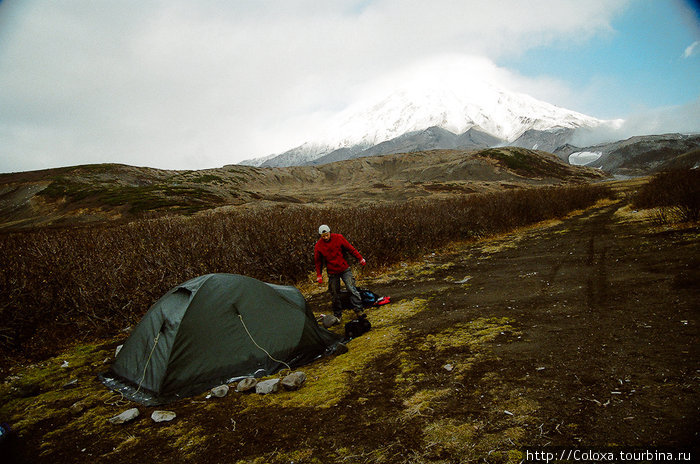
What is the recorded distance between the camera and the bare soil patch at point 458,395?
3.21 meters

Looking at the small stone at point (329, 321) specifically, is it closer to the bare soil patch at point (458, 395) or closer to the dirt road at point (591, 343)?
the bare soil patch at point (458, 395)

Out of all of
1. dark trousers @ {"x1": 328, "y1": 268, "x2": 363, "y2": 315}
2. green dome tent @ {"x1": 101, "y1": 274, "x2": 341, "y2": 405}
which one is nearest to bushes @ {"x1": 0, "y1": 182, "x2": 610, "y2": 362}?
green dome tent @ {"x1": 101, "y1": 274, "x2": 341, "y2": 405}

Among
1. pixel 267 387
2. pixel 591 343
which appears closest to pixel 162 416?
pixel 267 387

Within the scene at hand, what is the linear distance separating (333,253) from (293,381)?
3.37m

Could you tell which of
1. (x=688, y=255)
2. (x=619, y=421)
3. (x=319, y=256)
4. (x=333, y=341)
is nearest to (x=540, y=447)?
(x=619, y=421)

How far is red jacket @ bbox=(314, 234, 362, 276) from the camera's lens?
305 inches

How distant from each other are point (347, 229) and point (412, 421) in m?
11.4

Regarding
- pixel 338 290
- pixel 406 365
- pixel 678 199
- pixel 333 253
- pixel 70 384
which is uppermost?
pixel 333 253

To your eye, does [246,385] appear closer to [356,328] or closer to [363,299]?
[356,328]

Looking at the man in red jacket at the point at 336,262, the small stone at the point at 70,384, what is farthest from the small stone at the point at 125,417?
the man in red jacket at the point at 336,262

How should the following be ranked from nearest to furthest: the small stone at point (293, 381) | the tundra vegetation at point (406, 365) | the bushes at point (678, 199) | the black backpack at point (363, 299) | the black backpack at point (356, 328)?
the tundra vegetation at point (406, 365)
the small stone at point (293, 381)
the black backpack at point (356, 328)
the black backpack at point (363, 299)
the bushes at point (678, 199)

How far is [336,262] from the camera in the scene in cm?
779

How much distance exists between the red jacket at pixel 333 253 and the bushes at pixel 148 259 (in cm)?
466

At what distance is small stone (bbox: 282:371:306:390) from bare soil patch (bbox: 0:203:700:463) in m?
0.11
